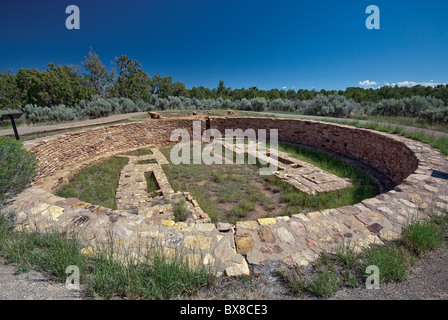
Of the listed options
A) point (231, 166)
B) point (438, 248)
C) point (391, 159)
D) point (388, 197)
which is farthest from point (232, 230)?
point (391, 159)

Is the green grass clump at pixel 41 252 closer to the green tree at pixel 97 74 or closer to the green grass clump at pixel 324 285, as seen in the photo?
the green grass clump at pixel 324 285

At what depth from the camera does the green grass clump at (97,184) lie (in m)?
5.11

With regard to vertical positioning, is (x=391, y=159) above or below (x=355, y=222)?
above

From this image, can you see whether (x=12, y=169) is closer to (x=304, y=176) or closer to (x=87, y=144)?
(x=87, y=144)

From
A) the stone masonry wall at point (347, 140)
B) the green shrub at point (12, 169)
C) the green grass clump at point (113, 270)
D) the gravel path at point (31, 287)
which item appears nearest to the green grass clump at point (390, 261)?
the green grass clump at point (113, 270)

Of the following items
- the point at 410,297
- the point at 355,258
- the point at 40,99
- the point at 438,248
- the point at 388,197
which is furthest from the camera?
the point at 40,99

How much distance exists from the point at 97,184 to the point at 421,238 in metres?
6.99

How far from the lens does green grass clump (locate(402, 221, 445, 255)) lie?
2191mm

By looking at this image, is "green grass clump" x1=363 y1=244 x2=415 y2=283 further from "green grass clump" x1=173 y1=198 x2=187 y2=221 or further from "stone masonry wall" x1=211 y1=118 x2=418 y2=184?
"stone masonry wall" x1=211 y1=118 x2=418 y2=184
